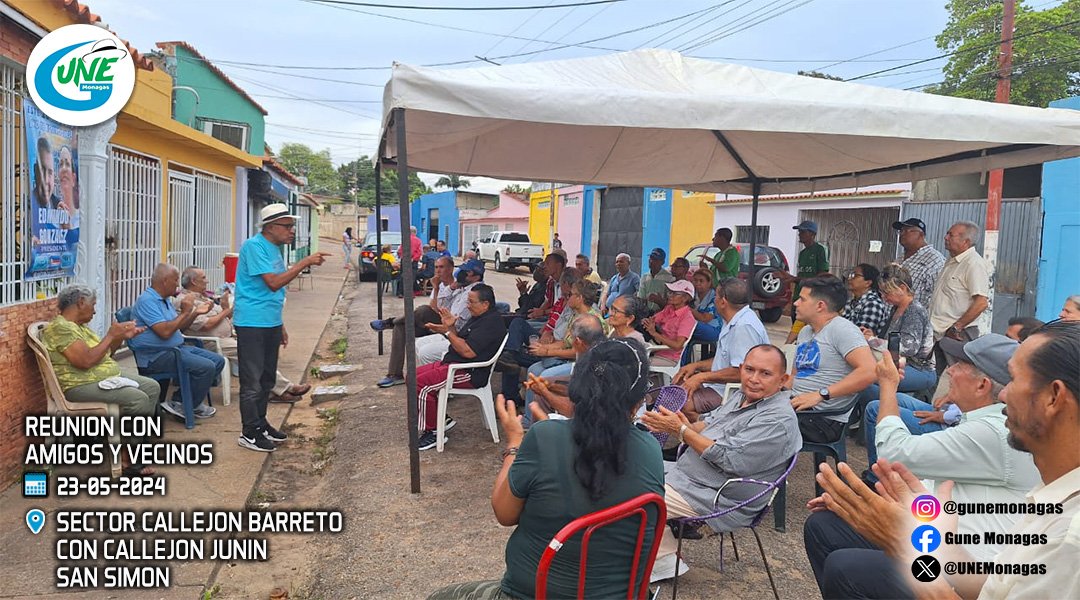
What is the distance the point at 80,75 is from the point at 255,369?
7.61 ft

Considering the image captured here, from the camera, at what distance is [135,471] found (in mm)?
4156

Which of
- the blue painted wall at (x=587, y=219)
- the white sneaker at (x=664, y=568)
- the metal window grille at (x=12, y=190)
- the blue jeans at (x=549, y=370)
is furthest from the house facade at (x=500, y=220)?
the white sneaker at (x=664, y=568)

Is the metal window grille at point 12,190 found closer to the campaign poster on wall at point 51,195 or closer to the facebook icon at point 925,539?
the campaign poster on wall at point 51,195

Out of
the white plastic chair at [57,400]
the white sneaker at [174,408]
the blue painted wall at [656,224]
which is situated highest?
the blue painted wall at [656,224]

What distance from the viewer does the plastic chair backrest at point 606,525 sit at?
1799 millimetres

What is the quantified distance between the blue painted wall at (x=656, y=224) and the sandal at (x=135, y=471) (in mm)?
17710

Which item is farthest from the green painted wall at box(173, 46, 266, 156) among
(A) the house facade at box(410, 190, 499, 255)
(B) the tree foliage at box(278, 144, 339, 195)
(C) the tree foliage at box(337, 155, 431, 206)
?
(B) the tree foliage at box(278, 144, 339, 195)

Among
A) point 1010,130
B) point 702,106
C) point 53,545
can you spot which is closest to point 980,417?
point 702,106

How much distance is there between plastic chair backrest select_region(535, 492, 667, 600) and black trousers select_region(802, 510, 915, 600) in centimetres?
68

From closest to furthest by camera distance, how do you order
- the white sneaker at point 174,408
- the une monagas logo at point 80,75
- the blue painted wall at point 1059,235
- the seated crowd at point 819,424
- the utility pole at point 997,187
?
the seated crowd at point 819,424 → the une monagas logo at point 80,75 → the white sneaker at point 174,408 → the blue painted wall at point 1059,235 → the utility pole at point 997,187

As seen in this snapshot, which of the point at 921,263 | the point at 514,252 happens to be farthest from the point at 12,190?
the point at 514,252

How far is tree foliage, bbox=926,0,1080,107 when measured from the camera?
70.7ft

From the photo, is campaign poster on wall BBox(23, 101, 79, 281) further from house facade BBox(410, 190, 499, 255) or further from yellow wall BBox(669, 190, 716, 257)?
house facade BBox(410, 190, 499, 255)

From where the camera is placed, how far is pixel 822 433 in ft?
12.4
